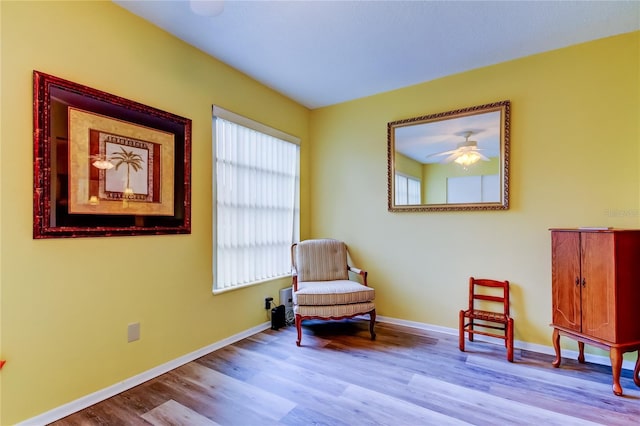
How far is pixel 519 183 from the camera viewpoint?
9.22 feet

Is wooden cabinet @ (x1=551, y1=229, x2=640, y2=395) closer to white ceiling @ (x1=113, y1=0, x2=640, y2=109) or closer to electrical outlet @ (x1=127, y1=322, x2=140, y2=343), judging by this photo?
white ceiling @ (x1=113, y1=0, x2=640, y2=109)

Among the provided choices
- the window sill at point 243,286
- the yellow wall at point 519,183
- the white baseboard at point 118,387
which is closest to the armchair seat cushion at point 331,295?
the window sill at point 243,286

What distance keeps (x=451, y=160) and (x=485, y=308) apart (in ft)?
5.05

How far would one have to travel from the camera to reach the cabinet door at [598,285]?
6.79 feet

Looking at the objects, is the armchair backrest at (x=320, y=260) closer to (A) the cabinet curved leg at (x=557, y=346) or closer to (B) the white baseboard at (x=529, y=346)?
(B) the white baseboard at (x=529, y=346)

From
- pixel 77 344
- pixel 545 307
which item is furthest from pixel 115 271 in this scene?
pixel 545 307

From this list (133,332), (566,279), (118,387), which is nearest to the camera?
(118,387)

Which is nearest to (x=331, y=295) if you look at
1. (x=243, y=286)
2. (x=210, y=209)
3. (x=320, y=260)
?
(x=320, y=260)

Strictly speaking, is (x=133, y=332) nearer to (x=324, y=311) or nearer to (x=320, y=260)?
(x=324, y=311)

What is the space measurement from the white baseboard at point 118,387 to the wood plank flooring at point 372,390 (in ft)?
0.16

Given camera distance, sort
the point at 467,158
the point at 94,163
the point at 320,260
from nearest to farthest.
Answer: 1. the point at 94,163
2. the point at 467,158
3. the point at 320,260

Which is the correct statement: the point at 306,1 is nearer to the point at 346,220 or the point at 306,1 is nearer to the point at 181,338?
the point at 346,220

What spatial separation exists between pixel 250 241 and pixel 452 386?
2221mm

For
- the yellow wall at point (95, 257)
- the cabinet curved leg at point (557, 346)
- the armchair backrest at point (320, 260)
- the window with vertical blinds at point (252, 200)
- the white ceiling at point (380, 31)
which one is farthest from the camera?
the armchair backrest at point (320, 260)
